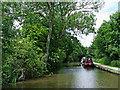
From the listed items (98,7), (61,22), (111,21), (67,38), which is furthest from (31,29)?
(111,21)

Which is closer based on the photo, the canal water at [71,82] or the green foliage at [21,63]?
the canal water at [71,82]

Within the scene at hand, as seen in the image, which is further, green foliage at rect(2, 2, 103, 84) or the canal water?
green foliage at rect(2, 2, 103, 84)

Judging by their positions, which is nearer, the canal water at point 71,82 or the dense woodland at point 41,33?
the canal water at point 71,82

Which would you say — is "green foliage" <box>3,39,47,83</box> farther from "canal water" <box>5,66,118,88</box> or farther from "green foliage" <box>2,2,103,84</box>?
"canal water" <box>5,66,118,88</box>

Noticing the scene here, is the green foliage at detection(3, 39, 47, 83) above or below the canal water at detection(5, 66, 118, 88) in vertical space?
above

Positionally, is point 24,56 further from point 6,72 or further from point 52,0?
point 52,0

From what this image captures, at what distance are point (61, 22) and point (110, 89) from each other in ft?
42.4

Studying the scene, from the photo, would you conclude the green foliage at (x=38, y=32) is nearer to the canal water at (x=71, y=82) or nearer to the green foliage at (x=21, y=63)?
the green foliage at (x=21, y=63)

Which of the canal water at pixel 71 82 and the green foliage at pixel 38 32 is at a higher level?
the green foliage at pixel 38 32

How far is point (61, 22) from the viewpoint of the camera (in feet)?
71.5

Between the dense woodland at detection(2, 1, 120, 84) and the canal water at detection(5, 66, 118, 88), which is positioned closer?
the canal water at detection(5, 66, 118, 88)

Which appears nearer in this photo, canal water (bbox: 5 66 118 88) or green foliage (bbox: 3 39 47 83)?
canal water (bbox: 5 66 118 88)

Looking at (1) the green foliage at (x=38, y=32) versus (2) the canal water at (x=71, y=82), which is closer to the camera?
(2) the canal water at (x=71, y=82)

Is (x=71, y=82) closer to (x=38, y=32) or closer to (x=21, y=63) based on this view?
(x=21, y=63)
